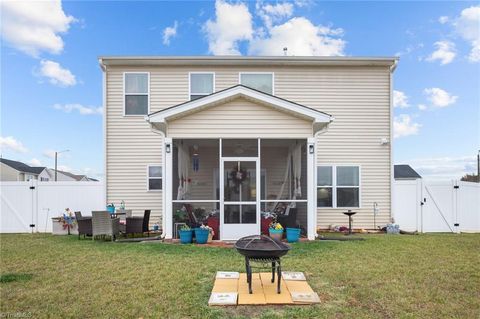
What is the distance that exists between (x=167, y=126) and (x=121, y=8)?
5.68m

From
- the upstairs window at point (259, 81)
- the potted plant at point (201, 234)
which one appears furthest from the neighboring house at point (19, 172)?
the potted plant at point (201, 234)

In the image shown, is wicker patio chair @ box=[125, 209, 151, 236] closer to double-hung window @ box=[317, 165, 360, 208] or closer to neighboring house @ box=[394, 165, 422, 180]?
double-hung window @ box=[317, 165, 360, 208]

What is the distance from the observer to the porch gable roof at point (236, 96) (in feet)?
28.3

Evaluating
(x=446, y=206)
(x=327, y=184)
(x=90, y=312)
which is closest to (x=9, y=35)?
(x=90, y=312)

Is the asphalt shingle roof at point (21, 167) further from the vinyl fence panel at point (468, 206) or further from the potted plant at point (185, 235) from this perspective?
the vinyl fence panel at point (468, 206)

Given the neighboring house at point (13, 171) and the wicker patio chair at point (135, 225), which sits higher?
the neighboring house at point (13, 171)

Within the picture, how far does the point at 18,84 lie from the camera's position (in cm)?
1242

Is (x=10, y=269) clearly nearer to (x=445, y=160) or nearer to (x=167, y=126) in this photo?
(x=167, y=126)

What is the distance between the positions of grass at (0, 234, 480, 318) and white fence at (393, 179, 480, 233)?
291 cm

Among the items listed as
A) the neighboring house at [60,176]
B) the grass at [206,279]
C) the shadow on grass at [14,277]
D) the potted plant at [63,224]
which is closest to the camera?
the grass at [206,279]

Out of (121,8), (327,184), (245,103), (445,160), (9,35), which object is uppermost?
(121,8)

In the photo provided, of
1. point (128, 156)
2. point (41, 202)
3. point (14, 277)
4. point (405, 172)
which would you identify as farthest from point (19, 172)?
point (405, 172)

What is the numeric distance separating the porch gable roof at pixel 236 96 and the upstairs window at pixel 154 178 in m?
2.92

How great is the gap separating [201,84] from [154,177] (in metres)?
3.61
